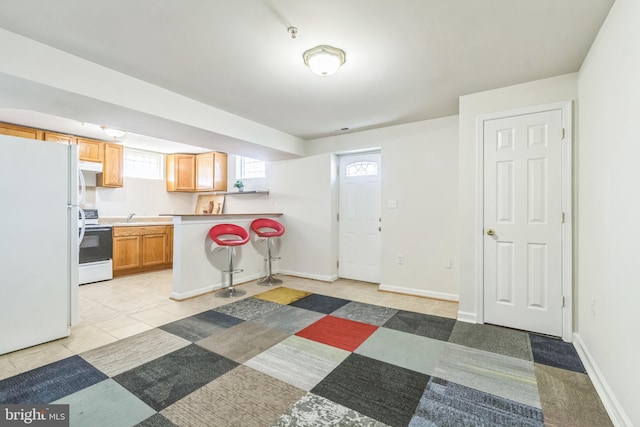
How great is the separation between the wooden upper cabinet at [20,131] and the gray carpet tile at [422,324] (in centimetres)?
582

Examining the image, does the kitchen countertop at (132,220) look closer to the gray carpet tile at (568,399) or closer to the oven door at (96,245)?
the oven door at (96,245)

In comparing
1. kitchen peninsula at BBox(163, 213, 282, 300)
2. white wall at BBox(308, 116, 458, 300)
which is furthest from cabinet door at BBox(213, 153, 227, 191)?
white wall at BBox(308, 116, 458, 300)

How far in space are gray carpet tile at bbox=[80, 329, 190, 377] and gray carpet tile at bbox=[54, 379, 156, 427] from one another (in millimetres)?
210

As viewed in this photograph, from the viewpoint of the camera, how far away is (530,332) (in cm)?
272

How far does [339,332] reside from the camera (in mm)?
2727

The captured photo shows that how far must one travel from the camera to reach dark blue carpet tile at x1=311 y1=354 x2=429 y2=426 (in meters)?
1.64

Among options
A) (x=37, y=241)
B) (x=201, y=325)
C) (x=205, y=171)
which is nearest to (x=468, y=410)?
(x=201, y=325)

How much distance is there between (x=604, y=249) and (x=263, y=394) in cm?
243

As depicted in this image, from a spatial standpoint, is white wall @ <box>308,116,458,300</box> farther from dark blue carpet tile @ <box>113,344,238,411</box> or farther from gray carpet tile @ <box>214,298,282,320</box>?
dark blue carpet tile @ <box>113,344,238,411</box>

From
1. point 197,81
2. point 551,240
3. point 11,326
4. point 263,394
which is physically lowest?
point 263,394

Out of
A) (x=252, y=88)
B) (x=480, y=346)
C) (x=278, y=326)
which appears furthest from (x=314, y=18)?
(x=480, y=346)

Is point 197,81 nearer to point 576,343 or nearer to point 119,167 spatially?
point 119,167

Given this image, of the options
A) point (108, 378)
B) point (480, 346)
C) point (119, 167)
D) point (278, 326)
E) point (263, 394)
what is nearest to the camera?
point (263, 394)

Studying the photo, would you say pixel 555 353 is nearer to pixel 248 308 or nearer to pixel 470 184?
pixel 470 184
